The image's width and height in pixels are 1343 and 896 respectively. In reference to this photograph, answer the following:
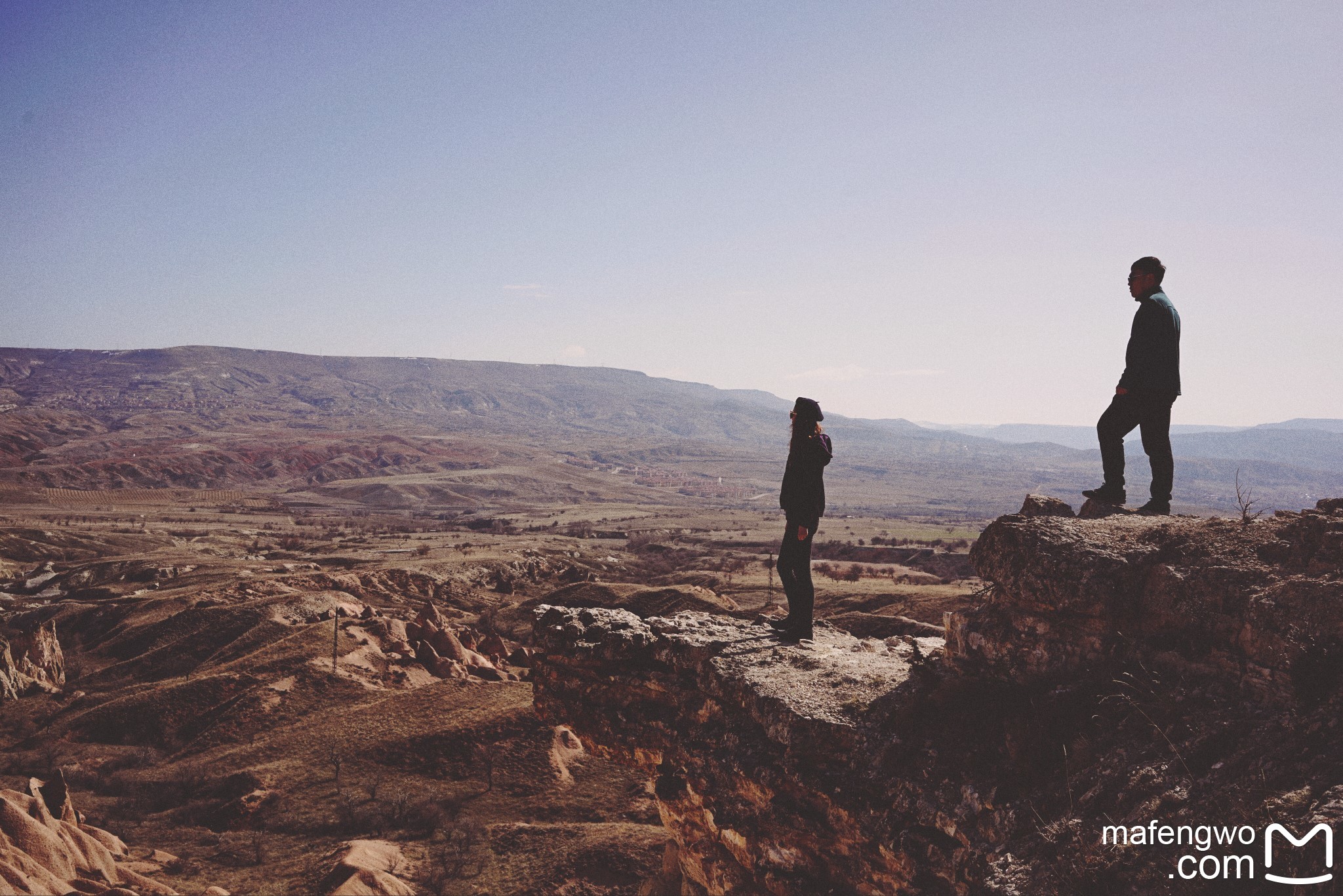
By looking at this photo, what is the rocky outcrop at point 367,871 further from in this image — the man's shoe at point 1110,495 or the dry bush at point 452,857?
the man's shoe at point 1110,495

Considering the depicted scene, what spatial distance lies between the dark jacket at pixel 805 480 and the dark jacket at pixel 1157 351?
9.45ft

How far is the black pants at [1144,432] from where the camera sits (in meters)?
6.70

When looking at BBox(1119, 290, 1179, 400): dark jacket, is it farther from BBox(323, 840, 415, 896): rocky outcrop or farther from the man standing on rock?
BBox(323, 840, 415, 896): rocky outcrop

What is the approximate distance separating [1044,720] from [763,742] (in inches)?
112

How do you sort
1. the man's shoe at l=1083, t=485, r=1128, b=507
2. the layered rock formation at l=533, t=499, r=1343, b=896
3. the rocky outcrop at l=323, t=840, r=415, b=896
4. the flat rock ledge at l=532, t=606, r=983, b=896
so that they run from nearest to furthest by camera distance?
1. the layered rock formation at l=533, t=499, r=1343, b=896
2. the flat rock ledge at l=532, t=606, r=983, b=896
3. the man's shoe at l=1083, t=485, r=1128, b=507
4. the rocky outcrop at l=323, t=840, r=415, b=896

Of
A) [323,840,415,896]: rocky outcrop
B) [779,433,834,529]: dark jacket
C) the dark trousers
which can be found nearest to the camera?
[779,433,834,529]: dark jacket

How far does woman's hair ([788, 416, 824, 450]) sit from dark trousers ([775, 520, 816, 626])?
2.86 feet

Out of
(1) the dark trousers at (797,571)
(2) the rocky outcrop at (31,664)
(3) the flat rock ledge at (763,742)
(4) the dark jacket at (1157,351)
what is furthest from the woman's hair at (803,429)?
(2) the rocky outcrop at (31,664)

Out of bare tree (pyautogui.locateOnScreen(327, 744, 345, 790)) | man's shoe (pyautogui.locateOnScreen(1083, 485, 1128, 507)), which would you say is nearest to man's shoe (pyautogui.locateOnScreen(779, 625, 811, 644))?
man's shoe (pyautogui.locateOnScreen(1083, 485, 1128, 507))

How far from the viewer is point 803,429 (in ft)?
26.1

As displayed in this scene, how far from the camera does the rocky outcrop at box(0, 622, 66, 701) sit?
28.1 meters

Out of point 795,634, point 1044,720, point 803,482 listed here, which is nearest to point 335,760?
point 795,634

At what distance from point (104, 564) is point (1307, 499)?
713ft

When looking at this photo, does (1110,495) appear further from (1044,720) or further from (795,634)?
(795,634)
